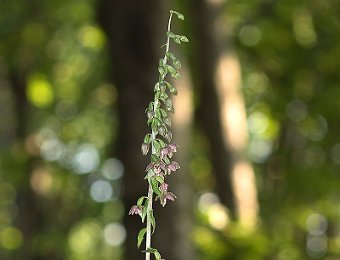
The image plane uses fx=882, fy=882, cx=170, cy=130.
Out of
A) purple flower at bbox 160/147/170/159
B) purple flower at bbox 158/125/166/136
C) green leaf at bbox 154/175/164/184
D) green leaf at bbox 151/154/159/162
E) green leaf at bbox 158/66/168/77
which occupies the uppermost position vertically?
green leaf at bbox 158/66/168/77

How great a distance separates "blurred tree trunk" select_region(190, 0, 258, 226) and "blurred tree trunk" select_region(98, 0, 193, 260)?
392 centimetres

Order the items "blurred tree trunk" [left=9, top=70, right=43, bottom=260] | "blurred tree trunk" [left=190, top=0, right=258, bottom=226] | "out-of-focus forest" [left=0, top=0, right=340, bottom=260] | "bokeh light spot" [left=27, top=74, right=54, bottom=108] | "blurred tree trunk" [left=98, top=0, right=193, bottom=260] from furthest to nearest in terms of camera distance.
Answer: "blurred tree trunk" [left=9, top=70, right=43, bottom=260]
"blurred tree trunk" [left=190, top=0, right=258, bottom=226]
"bokeh light spot" [left=27, top=74, right=54, bottom=108]
"out-of-focus forest" [left=0, top=0, right=340, bottom=260]
"blurred tree trunk" [left=98, top=0, right=193, bottom=260]

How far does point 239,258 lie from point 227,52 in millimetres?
3301

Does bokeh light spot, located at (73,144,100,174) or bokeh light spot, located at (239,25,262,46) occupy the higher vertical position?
bokeh light spot, located at (239,25,262,46)

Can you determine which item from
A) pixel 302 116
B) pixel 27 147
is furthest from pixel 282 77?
pixel 27 147

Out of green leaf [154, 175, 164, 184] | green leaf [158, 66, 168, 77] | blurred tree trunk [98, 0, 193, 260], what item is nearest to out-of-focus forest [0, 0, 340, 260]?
blurred tree trunk [98, 0, 193, 260]

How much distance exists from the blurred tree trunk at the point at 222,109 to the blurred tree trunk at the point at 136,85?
392cm

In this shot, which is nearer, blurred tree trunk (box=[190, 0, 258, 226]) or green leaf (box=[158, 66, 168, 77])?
green leaf (box=[158, 66, 168, 77])

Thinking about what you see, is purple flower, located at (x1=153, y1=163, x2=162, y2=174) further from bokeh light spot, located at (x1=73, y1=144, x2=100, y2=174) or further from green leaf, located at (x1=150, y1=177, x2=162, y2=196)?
bokeh light spot, located at (x1=73, y1=144, x2=100, y2=174)

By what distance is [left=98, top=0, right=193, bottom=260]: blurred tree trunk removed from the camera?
7.00 metres

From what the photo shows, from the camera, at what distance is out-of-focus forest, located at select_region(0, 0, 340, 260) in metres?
7.19

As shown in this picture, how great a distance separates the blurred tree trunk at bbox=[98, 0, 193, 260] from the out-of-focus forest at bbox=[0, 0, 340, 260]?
0.04 ft

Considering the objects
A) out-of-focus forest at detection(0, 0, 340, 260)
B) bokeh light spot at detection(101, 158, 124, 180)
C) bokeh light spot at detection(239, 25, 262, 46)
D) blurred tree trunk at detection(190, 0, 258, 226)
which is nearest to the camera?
out-of-focus forest at detection(0, 0, 340, 260)

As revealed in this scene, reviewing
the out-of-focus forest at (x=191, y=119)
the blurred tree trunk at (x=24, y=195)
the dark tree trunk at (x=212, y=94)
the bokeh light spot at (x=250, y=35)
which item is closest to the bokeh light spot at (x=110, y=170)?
the out-of-focus forest at (x=191, y=119)
